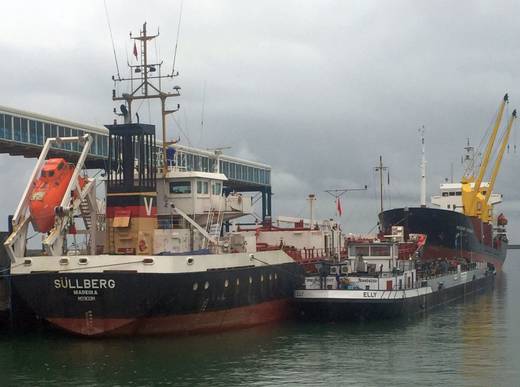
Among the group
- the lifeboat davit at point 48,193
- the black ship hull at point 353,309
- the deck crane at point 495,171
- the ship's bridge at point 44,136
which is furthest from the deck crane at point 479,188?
the lifeboat davit at point 48,193

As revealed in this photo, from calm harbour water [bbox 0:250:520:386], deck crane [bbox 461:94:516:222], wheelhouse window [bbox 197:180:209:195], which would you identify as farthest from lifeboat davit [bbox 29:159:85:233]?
deck crane [bbox 461:94:516:222]

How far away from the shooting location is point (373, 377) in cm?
3009

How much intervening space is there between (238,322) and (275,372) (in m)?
9.29

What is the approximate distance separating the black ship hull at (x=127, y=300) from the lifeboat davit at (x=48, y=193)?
2942mm

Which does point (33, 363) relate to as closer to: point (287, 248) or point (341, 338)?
point (341, 338)

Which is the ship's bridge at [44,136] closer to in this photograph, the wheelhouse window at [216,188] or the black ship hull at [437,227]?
the wheelhouse window at [216,188]

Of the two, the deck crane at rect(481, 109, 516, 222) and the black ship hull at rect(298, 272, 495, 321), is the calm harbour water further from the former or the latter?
the deck crane at rect(481, 109, 516, 222)

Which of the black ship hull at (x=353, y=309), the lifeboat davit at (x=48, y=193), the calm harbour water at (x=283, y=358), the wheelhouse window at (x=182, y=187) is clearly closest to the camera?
the calm harbour water at (x=283, y=358)

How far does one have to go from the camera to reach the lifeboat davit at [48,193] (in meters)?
37.7

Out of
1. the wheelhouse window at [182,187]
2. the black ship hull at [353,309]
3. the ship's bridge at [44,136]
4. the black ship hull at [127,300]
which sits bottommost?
the black ship hull at [353,309]

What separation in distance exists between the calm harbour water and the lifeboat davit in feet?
17.7

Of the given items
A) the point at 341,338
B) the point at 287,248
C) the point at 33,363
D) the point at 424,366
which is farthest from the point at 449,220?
the point at 33,363

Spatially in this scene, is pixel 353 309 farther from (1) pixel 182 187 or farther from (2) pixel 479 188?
(2) pixel 479 188

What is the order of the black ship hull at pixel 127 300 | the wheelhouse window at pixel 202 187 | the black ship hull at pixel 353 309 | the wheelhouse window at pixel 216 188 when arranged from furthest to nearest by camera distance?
the wheelhouse window at pixel 216 188 → the black ship hull at pixel 353 309 → the wheelhouse window at pixel 202 187 → the black ship hull at pixel 127 300
